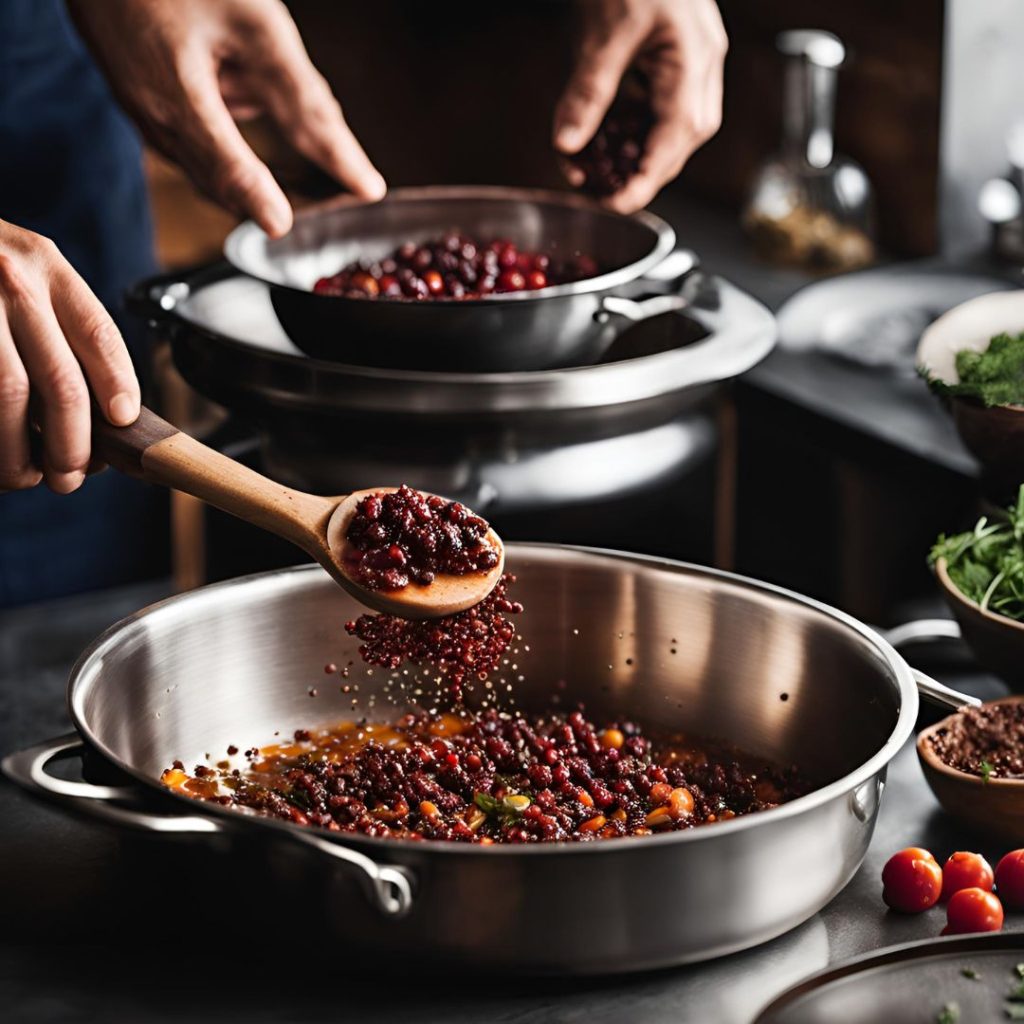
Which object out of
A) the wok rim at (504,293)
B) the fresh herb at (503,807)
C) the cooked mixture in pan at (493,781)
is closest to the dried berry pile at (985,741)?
the cooked mixture in pan at (493,781)

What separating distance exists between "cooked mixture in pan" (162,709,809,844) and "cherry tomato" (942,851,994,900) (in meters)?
0.14

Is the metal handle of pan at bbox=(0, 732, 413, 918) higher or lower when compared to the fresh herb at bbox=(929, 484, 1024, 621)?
higher

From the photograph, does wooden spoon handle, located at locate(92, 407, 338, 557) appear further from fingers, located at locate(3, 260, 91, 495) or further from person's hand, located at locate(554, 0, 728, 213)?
person's hand, located at locate(554, 0, 728, 213)

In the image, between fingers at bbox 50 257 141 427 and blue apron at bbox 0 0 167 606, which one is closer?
fingers at bbox 50 257 141 427

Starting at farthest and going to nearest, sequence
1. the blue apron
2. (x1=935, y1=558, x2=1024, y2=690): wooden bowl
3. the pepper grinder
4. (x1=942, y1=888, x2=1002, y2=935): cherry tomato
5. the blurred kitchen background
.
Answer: the pepper grinder, the blue apron, the blurred kitchen background, (x1=935, y1=558, x2=1024, y2=690): wooden bowl, (x1=942, y1=888, x2=1002, y2=935): cherry tomato

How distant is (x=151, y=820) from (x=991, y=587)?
2.21 ft

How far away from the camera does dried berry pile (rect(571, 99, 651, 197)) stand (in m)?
1.67

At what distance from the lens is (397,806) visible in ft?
3.48

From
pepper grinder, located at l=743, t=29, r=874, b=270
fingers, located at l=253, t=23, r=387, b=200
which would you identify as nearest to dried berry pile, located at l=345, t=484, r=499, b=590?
fingers, located at l=253, t=23, r=387, b=200

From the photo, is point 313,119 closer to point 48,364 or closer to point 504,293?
point 504,293

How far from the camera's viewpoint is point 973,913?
36.6 inches

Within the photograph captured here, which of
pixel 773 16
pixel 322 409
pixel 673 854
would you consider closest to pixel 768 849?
A: pixel 673 854

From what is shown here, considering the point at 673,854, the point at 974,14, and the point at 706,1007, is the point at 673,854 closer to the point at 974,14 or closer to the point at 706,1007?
the point at 706,1007

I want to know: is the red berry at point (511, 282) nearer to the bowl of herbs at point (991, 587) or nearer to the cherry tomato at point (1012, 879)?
the bowl of herbs at point (991, 587)
